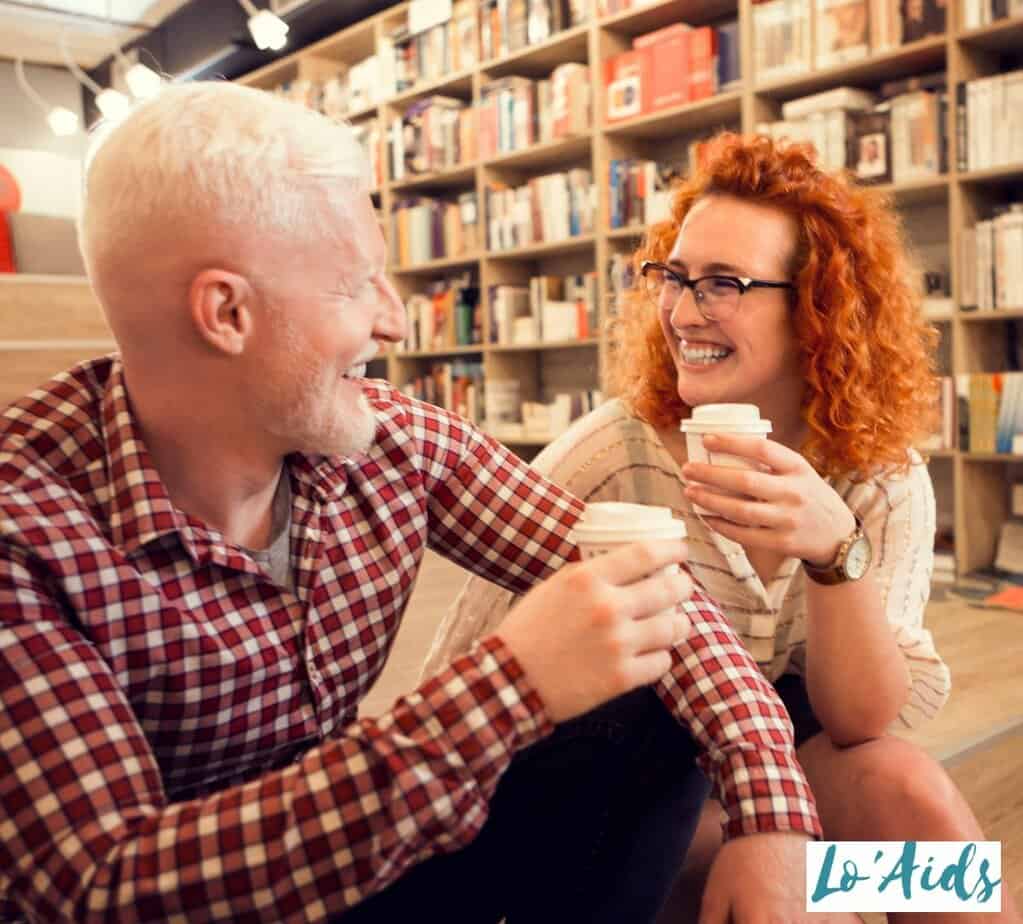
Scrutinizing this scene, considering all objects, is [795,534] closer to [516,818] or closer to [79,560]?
[516,818]

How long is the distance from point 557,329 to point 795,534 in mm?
3753

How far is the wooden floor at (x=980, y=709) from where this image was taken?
1.93 meters

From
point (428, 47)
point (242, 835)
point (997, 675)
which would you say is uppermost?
point (428, 47)

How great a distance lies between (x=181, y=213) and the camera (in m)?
0.86

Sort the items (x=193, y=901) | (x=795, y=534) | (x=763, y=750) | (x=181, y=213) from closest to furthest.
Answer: (x=193, y=901) < (x=181, y=213) < (x=763, y=750) < (x=795, y=534)

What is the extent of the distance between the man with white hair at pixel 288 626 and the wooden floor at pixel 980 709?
749mm

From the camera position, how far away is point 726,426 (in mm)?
1075

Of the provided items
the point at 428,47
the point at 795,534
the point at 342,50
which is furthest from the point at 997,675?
the point at 342,50

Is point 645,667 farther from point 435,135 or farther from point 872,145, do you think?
point 435,135

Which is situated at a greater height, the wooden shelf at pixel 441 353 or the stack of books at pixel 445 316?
the stack of books at pixel 445 316

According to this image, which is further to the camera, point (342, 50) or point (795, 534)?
point (342, 50)

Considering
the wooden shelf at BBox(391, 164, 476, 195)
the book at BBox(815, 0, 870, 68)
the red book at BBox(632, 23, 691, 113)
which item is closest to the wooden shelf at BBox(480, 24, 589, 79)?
the red book at BBox(632, 23, 691, 113)

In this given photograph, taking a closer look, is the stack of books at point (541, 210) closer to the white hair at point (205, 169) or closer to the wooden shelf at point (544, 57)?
the wooden shelf at point (544, 57)

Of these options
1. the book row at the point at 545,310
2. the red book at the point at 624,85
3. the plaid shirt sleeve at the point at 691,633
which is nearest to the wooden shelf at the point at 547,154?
Answer: the red book at the point at 624,85
